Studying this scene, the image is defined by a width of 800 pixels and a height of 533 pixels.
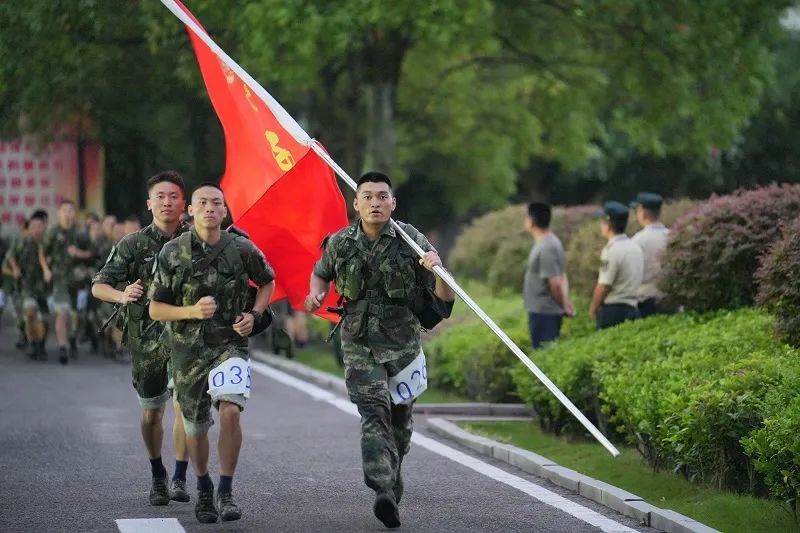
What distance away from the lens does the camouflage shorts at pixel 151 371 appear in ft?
33.8

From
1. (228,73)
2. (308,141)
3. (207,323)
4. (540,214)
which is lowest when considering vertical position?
(207,323)

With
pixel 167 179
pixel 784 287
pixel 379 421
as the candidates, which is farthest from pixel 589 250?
pixel 379 421

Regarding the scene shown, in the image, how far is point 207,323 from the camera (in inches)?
371

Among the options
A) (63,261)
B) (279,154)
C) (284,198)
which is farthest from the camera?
(63,261)

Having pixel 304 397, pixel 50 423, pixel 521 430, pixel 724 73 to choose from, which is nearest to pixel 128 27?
pixel 724 73

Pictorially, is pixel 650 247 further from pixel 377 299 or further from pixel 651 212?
pixel 377 299

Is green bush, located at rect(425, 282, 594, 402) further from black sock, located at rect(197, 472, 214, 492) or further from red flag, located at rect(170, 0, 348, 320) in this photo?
black sock, located at rect(197, 472, 214, 492)

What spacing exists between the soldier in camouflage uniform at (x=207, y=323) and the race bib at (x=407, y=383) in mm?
789

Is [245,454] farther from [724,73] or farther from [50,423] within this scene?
[724,73]

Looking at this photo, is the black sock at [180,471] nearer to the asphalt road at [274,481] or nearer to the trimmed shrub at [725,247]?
the asphalt road at [274,481]

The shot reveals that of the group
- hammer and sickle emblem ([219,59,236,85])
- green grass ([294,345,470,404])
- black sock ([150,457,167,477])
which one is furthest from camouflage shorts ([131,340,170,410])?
green grass ([294,345,470,404])

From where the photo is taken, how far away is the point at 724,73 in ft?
92.1

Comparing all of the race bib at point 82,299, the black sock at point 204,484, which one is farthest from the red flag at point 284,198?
the race bib at point 82,299

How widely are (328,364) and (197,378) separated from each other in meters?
12.1
